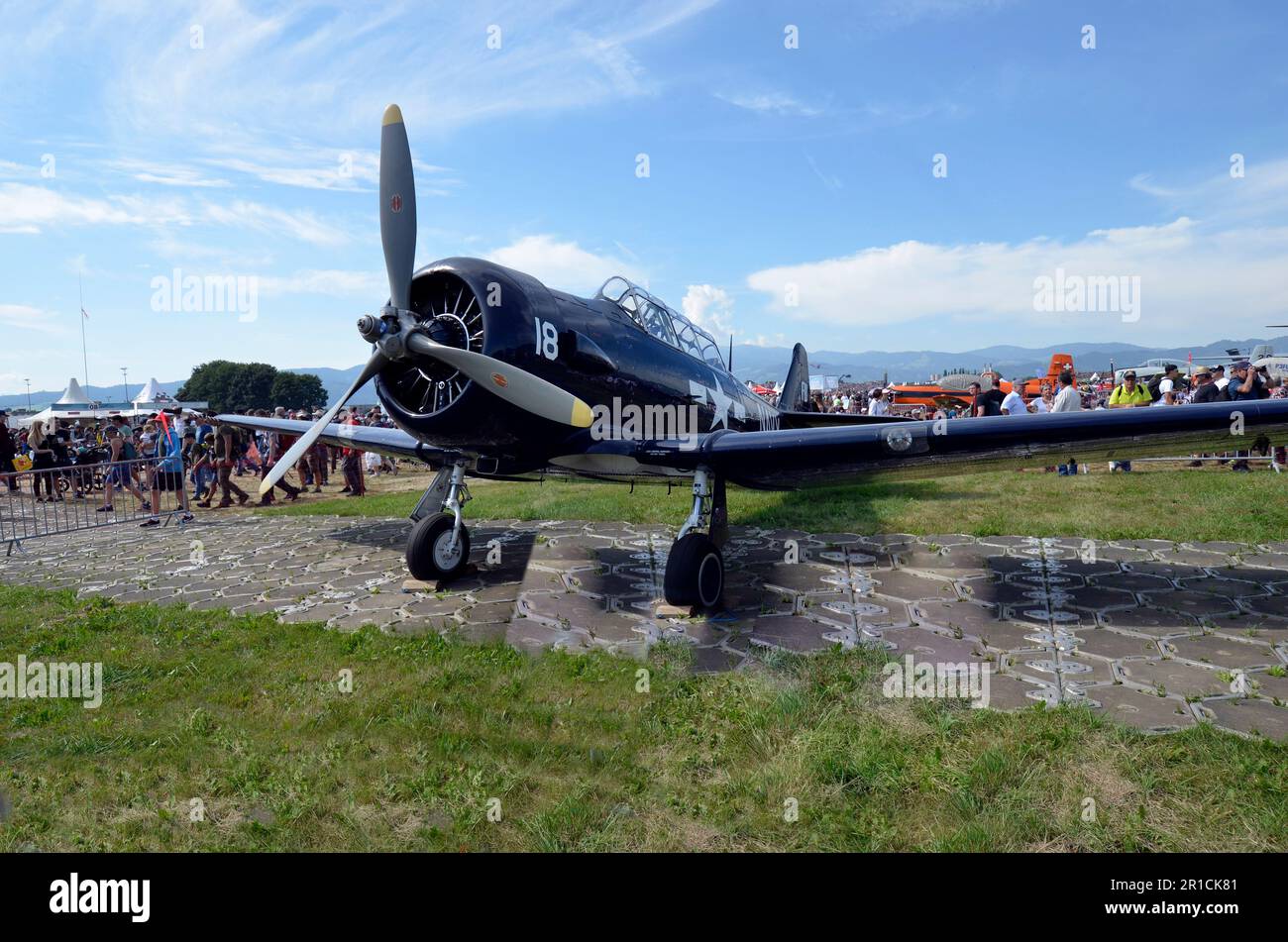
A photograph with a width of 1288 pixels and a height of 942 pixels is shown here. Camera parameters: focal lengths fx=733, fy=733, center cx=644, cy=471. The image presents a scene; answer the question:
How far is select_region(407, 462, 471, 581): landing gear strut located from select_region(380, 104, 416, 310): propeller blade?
2.13 metres

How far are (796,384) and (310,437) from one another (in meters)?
11.1

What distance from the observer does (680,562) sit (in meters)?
6.19

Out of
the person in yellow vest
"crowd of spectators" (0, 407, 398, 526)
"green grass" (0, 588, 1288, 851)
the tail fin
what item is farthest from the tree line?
"green grass" (0, 588, 1288, 851)

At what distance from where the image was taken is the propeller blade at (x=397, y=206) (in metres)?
6.34

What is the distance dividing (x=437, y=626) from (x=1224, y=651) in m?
5.68

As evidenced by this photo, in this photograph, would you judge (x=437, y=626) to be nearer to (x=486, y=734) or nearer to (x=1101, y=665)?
(x=486, y=734)

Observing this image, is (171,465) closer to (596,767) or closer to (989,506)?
(596,767)

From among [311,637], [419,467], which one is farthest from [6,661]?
[419,467]

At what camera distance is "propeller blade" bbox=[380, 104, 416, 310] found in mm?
6340

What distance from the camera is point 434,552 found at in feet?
24.3

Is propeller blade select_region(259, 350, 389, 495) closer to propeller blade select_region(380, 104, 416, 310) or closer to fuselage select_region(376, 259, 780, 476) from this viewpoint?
fuselage select_region(376, 259, 780, 476)
